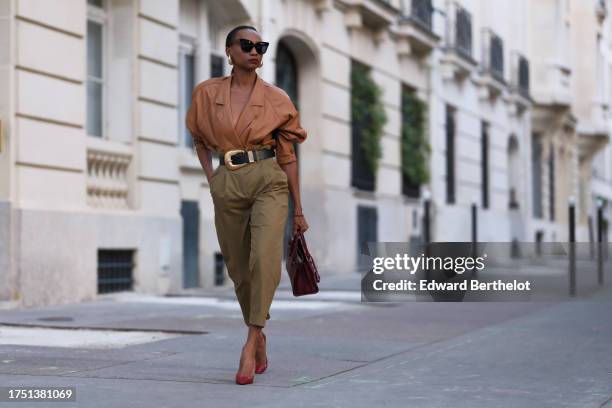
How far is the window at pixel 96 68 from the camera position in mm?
14539

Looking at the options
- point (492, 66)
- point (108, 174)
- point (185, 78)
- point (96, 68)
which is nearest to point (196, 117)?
point (108, 174)

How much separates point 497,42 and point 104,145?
67.6ft

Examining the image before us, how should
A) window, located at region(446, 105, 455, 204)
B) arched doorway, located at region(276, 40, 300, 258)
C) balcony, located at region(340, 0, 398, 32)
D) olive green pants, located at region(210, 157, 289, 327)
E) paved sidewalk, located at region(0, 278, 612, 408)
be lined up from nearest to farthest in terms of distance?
paved sidewalk, located at region(0, 278, 612, 408)
olive green pants, located at region(210, 157, 289, 327)
arched doorway, located at region(276, 40, 300, 258)
balcony, located at region(340, 0, 398, 32)
window, located at region(446, 105, 455, 204)

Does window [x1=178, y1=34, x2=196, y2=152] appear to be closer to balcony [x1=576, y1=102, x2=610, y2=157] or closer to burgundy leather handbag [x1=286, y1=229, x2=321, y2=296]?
burgundy leather handbag [x1=286, y1=229, x2=321, y2=296]

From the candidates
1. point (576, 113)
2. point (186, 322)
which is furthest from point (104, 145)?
point (576, 113)

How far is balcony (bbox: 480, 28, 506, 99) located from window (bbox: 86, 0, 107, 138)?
57.2ft

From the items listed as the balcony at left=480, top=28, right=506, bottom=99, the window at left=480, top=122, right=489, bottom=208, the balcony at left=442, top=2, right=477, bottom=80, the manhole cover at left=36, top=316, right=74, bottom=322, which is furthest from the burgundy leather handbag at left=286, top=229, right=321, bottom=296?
the window at left=480, top=122, right=489, bottom=208

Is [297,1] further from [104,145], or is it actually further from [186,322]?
[186,322]

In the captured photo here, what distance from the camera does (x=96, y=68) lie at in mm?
14727

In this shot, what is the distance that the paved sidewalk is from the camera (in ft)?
20.0

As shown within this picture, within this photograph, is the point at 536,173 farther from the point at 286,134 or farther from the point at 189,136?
the point at 286,134

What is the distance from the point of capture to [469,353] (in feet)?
27.4

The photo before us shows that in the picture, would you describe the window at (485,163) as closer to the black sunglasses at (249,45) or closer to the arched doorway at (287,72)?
the arched doorway at (287,72)

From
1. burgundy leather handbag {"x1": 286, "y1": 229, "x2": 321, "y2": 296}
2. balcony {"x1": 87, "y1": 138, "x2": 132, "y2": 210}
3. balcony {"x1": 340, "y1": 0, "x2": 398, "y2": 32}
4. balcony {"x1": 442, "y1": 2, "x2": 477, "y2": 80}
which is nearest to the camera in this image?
burgundy leather handbag {"x1": 286, "y1": 229, "x2": 321, "y2": 296}
